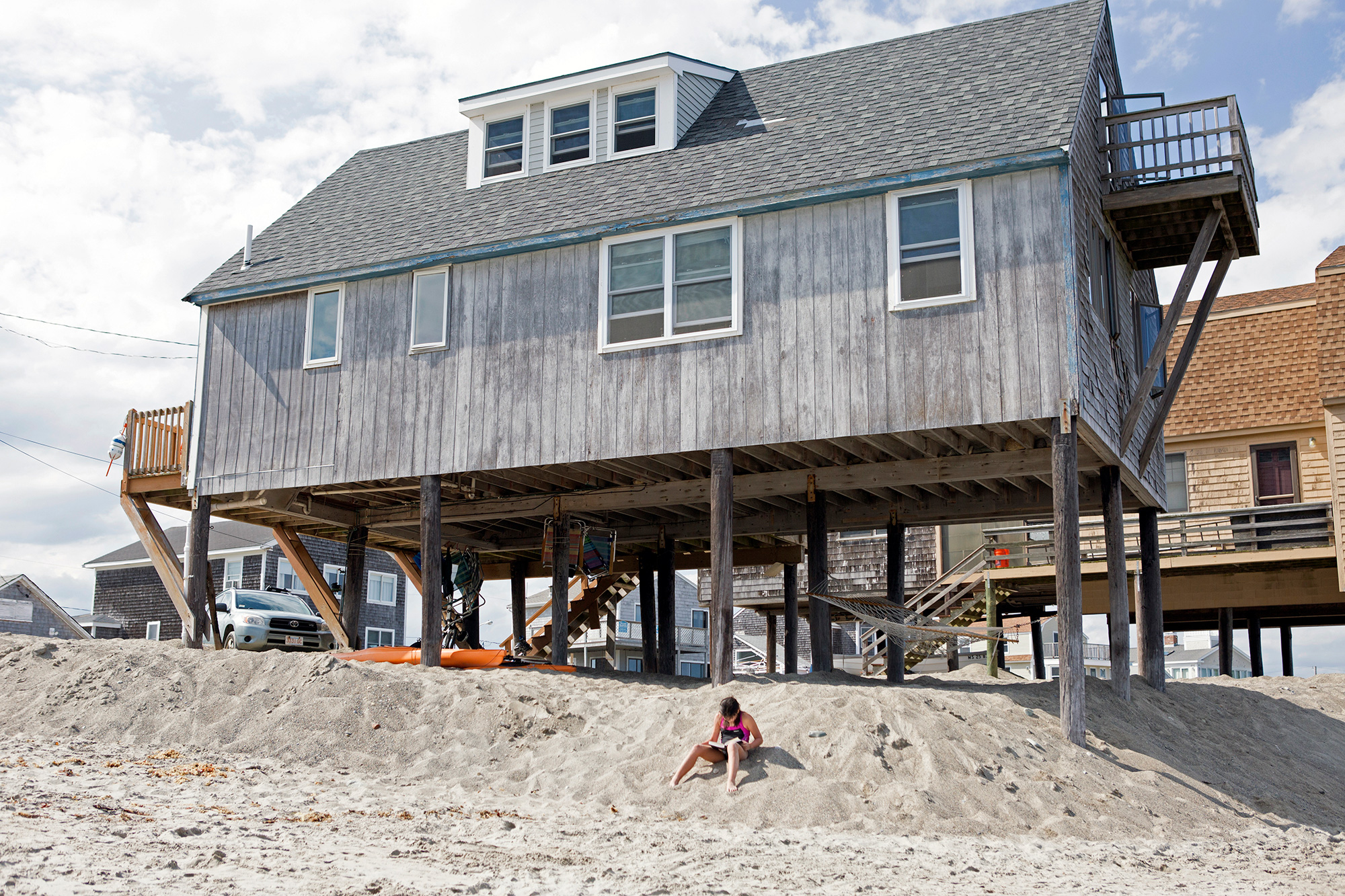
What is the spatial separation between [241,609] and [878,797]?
48.7 ft

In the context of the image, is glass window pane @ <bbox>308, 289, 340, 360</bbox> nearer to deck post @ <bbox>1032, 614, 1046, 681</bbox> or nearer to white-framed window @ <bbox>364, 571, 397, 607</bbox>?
deck post @ <bbox>1032, 614, 1046, 681</bbox>

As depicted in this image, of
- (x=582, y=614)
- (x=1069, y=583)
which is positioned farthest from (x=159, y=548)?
(x=1069, y=583)

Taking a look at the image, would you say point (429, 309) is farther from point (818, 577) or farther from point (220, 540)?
point (220, 540)

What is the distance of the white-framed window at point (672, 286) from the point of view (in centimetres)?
1474

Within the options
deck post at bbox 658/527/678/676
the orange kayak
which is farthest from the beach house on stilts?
deck post at bbox 658/527/678/676

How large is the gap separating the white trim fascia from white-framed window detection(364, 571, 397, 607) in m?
25.9

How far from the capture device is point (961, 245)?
13.5 m

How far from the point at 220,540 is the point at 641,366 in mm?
29776

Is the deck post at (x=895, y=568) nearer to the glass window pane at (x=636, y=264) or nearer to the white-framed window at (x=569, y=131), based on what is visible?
the glass window pane at (x=636, y=264)

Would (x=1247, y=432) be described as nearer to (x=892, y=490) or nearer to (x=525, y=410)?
(x=892, y=490)

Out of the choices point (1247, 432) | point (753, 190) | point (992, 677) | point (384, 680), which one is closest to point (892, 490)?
point (992, 677)

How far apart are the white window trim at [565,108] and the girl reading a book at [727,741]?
9.31 metres

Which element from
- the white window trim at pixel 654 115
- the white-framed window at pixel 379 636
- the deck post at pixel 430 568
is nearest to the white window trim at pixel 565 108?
the white window trim at pixel 654 115

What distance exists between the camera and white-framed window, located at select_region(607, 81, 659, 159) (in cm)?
1725
